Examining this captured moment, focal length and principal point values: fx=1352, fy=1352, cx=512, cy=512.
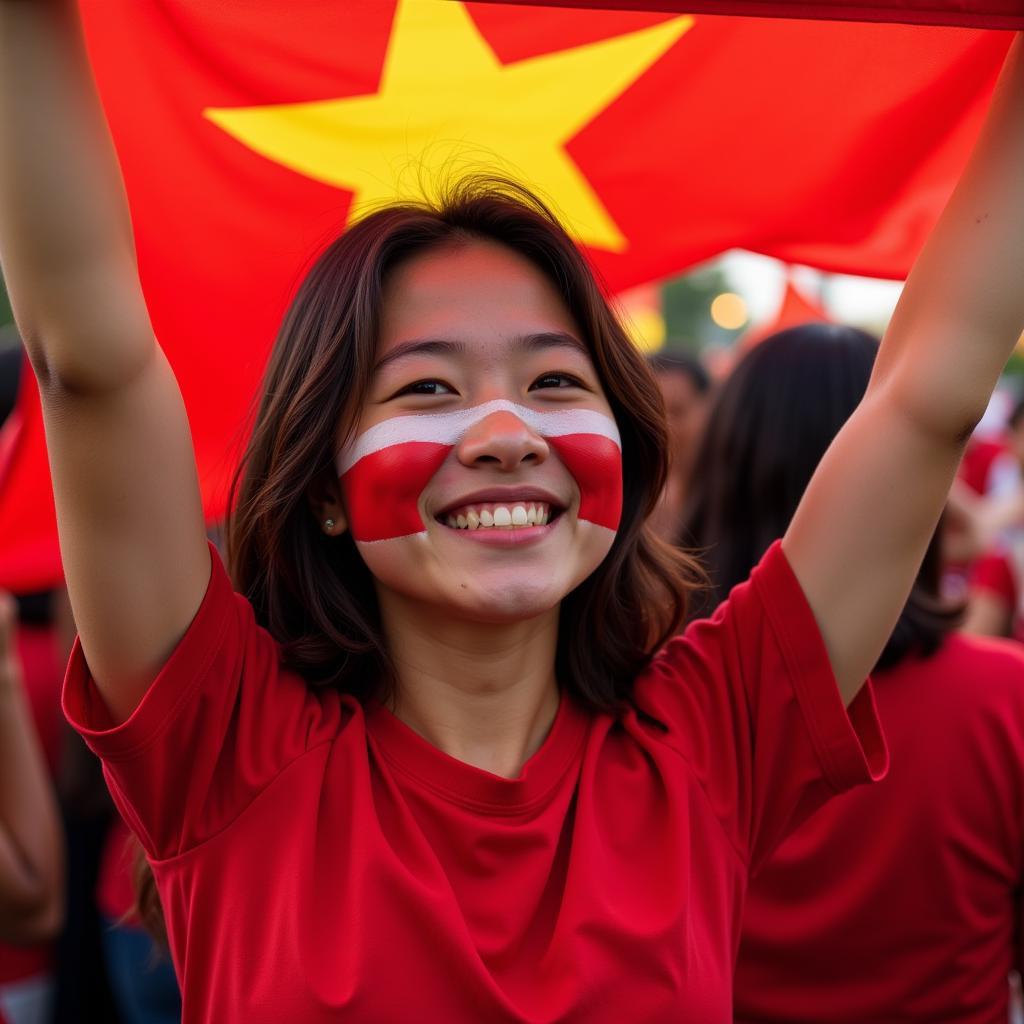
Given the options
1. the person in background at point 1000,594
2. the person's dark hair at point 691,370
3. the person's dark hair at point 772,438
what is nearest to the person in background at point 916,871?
the person's dark hair at point 772,438

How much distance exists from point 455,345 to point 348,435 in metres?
0.20

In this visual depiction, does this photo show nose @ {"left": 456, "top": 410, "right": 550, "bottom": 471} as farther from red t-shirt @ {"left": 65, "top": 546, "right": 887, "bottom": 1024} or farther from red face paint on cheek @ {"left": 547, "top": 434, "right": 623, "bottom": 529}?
red t-shirt @ {"left": 65, "top": 546, "right": 887, "bottom": 1024}

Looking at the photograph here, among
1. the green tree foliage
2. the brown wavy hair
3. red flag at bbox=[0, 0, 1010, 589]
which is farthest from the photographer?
the green tree foliage

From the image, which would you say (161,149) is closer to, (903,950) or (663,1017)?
(663,1017)

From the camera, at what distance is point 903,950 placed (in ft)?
8.14

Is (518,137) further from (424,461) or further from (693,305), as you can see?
(693,305)

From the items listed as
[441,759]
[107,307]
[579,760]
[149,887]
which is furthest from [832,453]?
[149,887]

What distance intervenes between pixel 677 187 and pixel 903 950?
4.94 ft

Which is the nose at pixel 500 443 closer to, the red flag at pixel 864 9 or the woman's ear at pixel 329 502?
the woman's ear at pixel 329 502

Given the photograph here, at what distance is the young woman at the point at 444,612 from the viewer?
1.58 m

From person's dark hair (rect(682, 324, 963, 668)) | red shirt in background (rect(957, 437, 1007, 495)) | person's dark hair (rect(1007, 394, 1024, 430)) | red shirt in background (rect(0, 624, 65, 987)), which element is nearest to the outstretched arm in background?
red shirt in background (rect(0, 624, 65, 987))

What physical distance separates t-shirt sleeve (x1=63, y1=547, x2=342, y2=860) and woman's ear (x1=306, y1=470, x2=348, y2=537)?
0.67ft

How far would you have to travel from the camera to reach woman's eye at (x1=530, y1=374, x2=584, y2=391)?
6.20ft

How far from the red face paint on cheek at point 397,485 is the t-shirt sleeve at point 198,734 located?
0.70 ft
